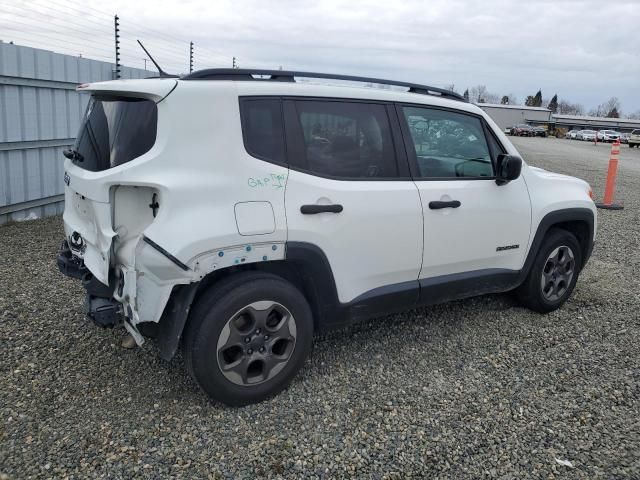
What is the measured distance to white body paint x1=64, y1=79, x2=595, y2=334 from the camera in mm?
2850

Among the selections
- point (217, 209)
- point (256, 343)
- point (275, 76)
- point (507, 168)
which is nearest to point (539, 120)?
point (507, 168)

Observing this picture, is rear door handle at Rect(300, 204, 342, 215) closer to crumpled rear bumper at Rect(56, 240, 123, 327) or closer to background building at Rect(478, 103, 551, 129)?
crumpled rear bumper at Rect(56, 240, 123, 327)

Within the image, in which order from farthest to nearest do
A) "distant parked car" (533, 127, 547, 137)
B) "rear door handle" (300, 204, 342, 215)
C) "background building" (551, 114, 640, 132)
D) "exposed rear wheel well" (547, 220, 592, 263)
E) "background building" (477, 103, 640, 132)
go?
"background building" (551, 114, 640, 132) → "background building" (477, 103, 640, 132) → "distant parked car" (533, 127, 547, 137) → "exposed rear wheel well" (547, 220, 592, 263) → "rear door handle" (300, 204, 342, 215)

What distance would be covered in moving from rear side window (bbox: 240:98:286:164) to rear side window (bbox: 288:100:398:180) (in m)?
0.13

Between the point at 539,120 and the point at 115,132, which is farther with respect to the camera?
the point at 539,120

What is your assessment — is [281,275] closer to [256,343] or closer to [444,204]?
[256,343]

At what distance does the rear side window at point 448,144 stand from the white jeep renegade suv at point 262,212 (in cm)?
1

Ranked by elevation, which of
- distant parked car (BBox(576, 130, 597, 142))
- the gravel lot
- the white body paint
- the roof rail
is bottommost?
the gravel lot

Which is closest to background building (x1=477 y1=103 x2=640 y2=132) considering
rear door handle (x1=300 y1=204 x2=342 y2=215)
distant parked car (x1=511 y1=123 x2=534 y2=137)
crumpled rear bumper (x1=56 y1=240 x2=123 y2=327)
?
distant parked car (x1=511 y1=123 x2=534 y2=137)

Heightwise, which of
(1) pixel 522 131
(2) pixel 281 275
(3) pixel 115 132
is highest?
(1) pixel 522 131

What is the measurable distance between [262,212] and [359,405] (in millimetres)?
1304

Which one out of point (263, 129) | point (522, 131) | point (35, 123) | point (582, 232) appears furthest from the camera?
point (522, 131)

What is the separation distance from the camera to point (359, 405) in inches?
130

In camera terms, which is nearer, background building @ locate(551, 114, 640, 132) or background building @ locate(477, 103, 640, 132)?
background building @ locate(477, 103, 640, 132)
